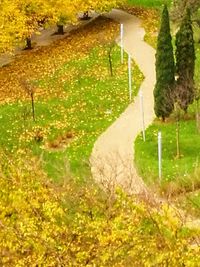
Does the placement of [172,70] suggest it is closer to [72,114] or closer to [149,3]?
[72,114]

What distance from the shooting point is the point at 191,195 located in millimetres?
29453

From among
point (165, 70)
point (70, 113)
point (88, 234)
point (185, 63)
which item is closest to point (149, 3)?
point (70, 113)

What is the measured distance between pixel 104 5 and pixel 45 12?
5.35 meters

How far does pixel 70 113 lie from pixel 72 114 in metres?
0.21

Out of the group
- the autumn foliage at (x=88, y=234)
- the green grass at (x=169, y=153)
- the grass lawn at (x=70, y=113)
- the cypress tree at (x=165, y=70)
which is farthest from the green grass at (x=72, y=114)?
the autumn foliage at (x=88, y=234)

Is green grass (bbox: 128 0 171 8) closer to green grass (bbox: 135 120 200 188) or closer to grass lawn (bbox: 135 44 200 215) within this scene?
grass lawn (bbox: 135 44 200 215)

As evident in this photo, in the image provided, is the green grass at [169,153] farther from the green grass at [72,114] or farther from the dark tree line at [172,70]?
the green grass at [72,114]

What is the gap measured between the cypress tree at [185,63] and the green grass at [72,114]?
4.59 m

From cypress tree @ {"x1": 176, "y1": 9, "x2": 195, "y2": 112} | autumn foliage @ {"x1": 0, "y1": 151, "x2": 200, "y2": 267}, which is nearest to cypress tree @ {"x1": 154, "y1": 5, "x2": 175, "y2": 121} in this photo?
cypress tree @ {"x1": 176, "y1": 9, "x2": 195, "y2": 112}

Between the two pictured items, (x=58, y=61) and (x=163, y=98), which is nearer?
(x=163, y=98)

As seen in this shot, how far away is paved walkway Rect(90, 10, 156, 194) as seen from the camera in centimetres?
3053

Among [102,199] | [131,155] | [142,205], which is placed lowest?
[131,155]

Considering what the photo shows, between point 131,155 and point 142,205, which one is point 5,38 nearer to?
point 131,155

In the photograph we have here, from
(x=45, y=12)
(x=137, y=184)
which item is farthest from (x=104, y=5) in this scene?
(x=137, y=184)
